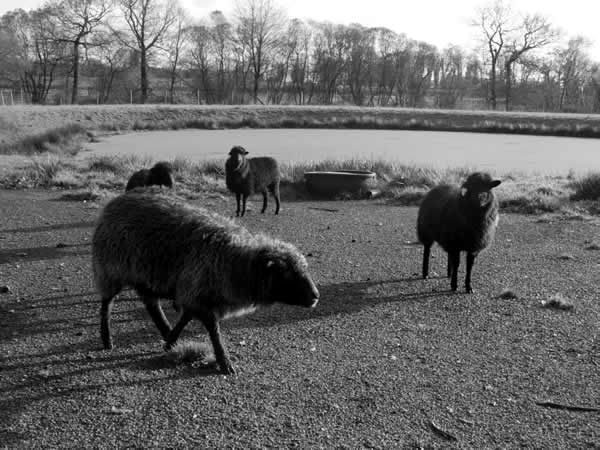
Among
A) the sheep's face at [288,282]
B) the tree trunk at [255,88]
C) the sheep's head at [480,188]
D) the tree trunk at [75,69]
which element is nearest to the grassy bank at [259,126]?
the sheep's head at [480,188]

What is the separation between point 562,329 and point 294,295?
3184 mm

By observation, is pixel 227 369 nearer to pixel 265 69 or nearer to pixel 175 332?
pixel 175 332

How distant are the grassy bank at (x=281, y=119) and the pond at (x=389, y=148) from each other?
422 centimetres

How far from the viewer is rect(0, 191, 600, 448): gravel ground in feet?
13.2

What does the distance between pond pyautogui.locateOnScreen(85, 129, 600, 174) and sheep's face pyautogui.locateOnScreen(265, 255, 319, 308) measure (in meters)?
18.4

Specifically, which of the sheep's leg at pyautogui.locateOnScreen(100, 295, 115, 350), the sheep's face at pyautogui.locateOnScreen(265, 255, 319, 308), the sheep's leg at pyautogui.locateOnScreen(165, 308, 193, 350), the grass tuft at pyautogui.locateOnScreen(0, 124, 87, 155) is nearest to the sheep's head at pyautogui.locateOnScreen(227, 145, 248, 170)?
the sheep's leg at pyautogui.locateOnScreen(100, 295, 115, 350)

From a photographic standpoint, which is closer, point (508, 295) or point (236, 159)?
point (508, 295)

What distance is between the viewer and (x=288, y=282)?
4.67 metres

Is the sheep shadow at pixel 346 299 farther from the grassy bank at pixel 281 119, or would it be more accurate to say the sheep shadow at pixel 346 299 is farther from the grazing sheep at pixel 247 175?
the grassy bank at pixel 281 119

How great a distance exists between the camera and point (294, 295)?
4691mm

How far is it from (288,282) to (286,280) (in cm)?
2

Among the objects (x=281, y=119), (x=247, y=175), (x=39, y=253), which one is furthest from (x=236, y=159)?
(x=281, y=119)

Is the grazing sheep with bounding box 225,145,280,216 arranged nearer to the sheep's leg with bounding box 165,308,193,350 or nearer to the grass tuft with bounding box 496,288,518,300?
the grass tuft with bounding box 496,288,518,300

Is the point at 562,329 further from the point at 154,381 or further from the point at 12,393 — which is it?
the point at 12,393
